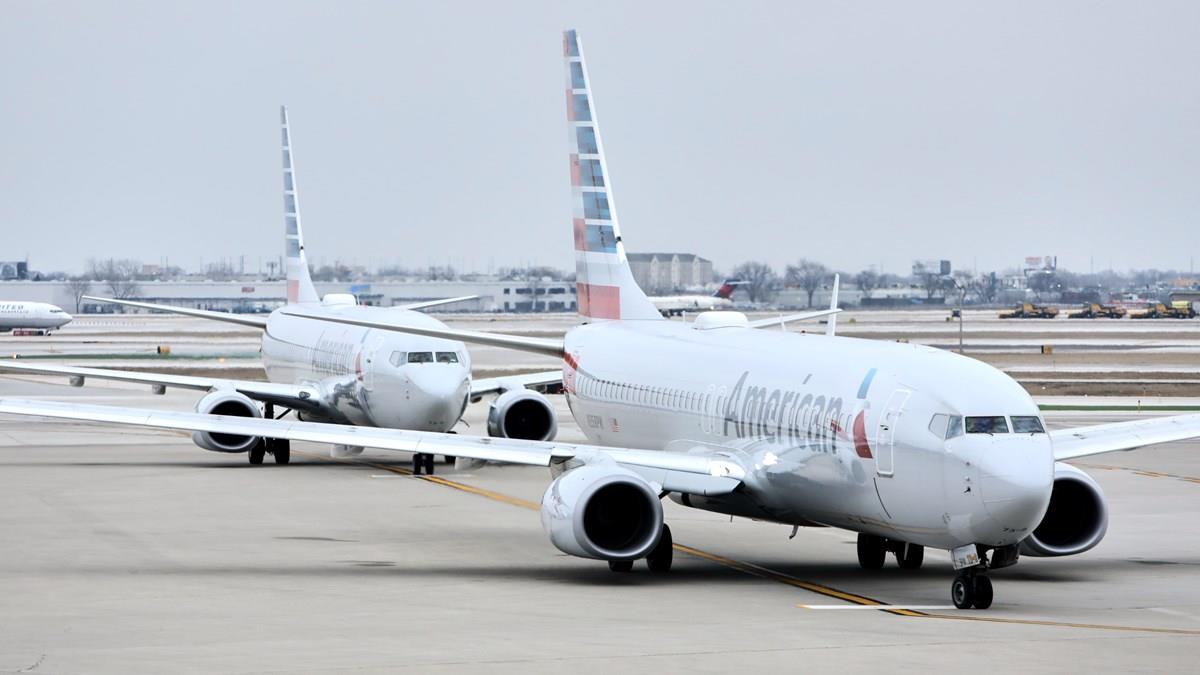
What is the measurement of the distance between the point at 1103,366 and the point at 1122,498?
188 feet

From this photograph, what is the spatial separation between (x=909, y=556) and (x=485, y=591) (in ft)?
21.4

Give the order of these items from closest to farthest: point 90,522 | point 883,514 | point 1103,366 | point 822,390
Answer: point 883,514
point 822,390
point 90,522
point 1103,366

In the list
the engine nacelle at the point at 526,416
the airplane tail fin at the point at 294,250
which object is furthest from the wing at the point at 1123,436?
the airplane tail fin at the point at 294,250

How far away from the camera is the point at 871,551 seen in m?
26.4

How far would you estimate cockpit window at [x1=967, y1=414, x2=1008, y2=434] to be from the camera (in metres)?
21.9

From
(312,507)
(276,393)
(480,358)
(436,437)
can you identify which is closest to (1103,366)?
(480,358)

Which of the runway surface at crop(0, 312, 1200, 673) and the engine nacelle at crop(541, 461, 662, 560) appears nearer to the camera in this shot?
the runway surface at crop(0, 312, 1200, 673)

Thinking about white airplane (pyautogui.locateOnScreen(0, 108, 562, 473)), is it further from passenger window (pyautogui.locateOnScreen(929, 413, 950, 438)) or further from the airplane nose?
the airplane nose

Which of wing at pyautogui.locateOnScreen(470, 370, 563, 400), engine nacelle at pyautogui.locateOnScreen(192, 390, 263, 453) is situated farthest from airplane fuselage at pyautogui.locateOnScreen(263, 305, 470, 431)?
wing at pyautogui.locateOnScreen(470, 370, 563, 400)

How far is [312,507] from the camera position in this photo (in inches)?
1405

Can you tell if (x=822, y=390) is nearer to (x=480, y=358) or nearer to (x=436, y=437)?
(x=436, y=437)

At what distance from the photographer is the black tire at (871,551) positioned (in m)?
26.3

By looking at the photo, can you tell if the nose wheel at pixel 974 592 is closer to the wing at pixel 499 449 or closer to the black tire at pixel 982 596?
the black tire at pixel 982 596

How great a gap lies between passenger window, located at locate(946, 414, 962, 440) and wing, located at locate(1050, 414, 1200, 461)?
3.93 m
